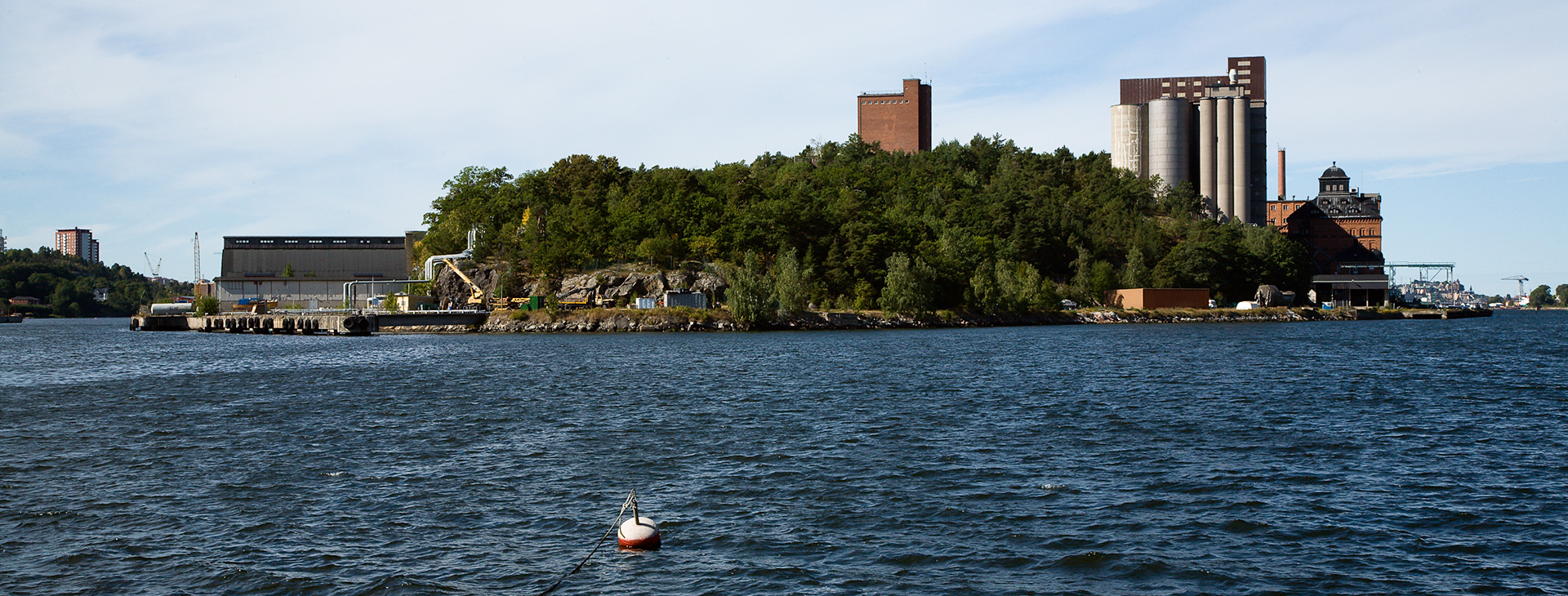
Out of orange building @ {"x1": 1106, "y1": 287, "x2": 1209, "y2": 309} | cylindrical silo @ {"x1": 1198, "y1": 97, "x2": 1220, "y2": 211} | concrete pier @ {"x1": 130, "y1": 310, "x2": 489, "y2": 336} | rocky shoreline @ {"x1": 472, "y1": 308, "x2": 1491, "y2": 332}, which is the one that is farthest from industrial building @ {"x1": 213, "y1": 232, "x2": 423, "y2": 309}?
cylindrical silo @ {"x1": 1198, "y1": 97, "x2": 1220, "y2": 211}

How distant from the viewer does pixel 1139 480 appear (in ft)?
76.0

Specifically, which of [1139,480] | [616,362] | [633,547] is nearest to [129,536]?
[633,547]

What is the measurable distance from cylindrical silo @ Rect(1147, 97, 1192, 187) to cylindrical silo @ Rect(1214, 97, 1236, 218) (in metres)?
5.40

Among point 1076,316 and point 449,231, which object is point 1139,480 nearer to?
point 1076,316

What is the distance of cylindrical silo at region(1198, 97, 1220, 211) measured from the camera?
7736 inches

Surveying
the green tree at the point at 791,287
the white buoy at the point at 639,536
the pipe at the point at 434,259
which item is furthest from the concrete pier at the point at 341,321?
the white buoy at the point at 639,536

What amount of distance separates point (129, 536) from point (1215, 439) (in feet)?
86.1

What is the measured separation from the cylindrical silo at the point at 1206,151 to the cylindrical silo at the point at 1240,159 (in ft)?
12.5

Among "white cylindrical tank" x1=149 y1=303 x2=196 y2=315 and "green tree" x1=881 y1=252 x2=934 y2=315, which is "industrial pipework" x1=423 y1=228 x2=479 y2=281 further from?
"green tree" x1=881 y1=252 x2=934 y2=315

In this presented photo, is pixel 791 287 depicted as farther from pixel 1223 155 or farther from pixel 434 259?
pixel 1223 155

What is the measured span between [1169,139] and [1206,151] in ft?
26.1

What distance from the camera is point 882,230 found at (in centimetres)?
13688

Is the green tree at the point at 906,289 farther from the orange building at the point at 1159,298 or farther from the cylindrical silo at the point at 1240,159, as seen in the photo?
the cylindrical silo at the point at 1240,159

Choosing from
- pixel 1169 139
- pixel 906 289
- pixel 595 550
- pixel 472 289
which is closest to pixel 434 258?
pixel 472 289
